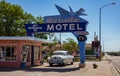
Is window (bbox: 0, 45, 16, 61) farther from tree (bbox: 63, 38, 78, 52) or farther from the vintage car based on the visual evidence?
tree (bbox: 63, 38, 78, 52)

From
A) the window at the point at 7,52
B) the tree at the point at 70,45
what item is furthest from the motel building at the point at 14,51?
the tree at the point at 70,45

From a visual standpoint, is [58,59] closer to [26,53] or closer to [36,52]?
[26,53]

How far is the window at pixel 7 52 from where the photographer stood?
3441cm

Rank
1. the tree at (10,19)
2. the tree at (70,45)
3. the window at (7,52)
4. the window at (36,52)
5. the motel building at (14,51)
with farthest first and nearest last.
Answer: the tree at (70,45) → the tree at (10,19) → the window at (36,52) → the window at (7,52) → the motel building at (14,51)

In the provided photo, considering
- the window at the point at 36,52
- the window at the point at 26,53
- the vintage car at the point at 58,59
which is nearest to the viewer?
the window at the point at 26,53

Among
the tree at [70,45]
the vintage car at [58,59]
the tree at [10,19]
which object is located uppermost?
the tree at [10,19]

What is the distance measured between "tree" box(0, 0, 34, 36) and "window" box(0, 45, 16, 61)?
86.9 feet

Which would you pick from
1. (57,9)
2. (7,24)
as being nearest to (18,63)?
(57,9)

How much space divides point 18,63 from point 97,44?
1293 inches

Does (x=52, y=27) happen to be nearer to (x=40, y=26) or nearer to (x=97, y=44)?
(x=40, y=26)

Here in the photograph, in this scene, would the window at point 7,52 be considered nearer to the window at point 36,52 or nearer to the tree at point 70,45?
the window at point 36,52

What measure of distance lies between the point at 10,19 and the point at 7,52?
27.7 metres

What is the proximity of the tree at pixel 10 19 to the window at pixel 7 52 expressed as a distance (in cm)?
2648

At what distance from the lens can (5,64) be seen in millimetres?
34188
